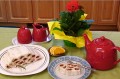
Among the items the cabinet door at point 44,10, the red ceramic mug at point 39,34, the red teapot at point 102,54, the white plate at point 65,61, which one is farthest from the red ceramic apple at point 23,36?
the cabinet door at point 44,10

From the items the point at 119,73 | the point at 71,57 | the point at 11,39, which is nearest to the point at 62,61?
the point at 71,57

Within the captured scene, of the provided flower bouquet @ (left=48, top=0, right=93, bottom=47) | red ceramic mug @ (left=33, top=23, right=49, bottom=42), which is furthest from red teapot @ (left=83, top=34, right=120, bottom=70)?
red ceramic mug @ (left=33, top=23, right=49, bottom=42)

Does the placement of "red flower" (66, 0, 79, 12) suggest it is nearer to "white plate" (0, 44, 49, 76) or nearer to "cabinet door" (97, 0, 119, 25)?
"white plate" (0, 44, 49, 76)

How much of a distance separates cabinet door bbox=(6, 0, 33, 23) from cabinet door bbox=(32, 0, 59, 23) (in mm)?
79

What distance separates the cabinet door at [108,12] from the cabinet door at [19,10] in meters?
0.93

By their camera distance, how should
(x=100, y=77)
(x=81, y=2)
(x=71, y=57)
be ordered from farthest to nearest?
1. (x=81, y=2)
2. (x=71, y=57)
3. (x=100, y=77)

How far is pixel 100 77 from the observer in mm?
922

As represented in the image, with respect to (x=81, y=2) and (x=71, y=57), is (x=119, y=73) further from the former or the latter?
(x=81, y=2)

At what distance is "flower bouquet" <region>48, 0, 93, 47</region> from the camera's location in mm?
1096

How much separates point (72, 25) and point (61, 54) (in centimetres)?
17

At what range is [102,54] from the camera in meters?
0.94

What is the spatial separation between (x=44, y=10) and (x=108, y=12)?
2.75ft

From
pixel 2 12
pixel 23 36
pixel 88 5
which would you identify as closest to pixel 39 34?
pixel 23 36

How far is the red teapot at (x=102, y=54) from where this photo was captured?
943 mm
